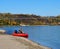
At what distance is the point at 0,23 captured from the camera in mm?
182000

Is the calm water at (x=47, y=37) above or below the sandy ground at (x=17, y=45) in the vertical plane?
below

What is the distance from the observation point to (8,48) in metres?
30.5

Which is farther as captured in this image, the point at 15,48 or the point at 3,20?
the point at 3,20

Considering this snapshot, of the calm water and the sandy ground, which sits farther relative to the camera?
the calm water

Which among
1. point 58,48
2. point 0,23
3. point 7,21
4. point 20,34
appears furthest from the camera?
point 7,21

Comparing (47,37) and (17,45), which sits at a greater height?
(17,45)

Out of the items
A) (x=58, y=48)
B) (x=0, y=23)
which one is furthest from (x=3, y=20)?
(x=58, y=48)

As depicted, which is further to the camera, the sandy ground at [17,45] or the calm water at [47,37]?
the calm water at [47,37]

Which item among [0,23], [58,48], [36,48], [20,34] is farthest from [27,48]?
[0,23]

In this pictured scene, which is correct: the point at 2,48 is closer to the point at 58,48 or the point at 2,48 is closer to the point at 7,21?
the point at 58,48

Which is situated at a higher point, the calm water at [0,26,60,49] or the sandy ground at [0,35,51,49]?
the sandy ground at [0,35,51,49]

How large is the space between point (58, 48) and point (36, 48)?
19.7ft

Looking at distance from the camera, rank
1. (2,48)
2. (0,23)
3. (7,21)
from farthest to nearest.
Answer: (7,21), (0,23), (2,48)

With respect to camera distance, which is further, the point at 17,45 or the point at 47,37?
the point at 47,37
